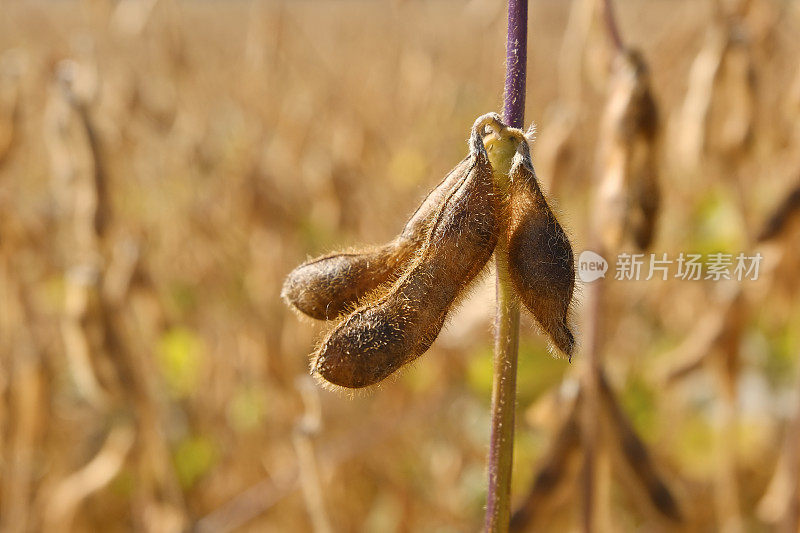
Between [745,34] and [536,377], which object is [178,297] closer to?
[536,377]

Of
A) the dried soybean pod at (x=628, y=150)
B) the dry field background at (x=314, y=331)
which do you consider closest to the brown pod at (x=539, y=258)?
the dry field background at (x=314, y=331)

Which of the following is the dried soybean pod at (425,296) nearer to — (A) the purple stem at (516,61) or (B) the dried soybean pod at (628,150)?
(A) the purple stem at (516,61)

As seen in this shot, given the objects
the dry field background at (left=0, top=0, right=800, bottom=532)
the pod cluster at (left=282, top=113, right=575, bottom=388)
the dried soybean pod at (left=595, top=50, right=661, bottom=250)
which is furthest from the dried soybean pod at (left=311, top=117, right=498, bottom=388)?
the dried soybean pod at (left=595, top=50, right=661, bottom=250)

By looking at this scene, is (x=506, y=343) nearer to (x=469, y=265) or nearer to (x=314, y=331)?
(x=469, y=265)

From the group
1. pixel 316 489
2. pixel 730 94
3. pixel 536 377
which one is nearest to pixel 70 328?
pixel 316 489

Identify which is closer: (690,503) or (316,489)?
(316,489)

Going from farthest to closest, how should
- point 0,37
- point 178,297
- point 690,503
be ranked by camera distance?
point 0,37 < point 178,297 < point 690,503

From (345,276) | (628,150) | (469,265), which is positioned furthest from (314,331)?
(469,265)
